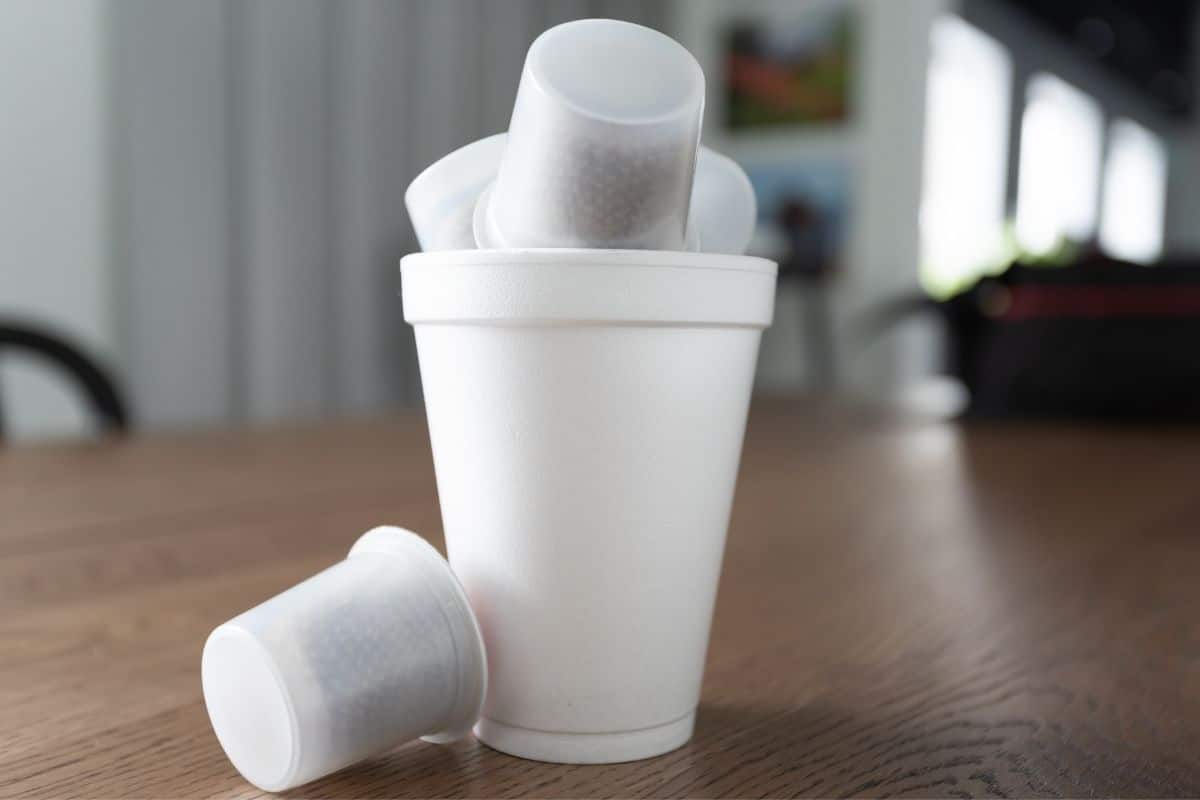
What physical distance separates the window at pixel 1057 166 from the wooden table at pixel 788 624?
6369 millimetres

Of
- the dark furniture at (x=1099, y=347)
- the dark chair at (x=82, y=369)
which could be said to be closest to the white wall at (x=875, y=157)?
the dark furniture at (x=1099, y=347)

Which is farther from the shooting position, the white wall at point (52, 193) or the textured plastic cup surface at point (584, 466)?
the white wall at point (52, 193)

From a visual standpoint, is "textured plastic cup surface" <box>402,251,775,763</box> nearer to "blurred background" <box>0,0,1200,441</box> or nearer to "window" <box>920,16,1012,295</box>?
"blurred background" <box>0,0,1200,441</box>

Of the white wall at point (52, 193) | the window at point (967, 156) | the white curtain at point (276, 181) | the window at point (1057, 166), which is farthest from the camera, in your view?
the window at point (1057, 166)

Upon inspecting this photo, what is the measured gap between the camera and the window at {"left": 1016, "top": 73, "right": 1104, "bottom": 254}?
7.31m

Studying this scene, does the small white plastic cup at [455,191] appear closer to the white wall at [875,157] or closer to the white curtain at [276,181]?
the white curtain at [276,181]

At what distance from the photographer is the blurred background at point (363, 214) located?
1.72 m

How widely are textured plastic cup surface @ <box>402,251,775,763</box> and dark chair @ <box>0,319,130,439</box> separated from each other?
1131 mm

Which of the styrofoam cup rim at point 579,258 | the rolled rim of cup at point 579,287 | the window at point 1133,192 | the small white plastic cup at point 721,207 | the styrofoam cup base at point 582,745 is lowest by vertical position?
the styrofoam cup base at point 582,745

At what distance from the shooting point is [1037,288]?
1749 mm

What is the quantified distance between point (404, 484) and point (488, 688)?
24.2 inches

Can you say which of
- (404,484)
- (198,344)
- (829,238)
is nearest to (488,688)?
(404,484)

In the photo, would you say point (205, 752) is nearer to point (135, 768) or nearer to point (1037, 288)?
point (135, 768)

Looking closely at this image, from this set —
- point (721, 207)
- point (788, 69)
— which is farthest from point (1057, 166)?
point (721, 207)
